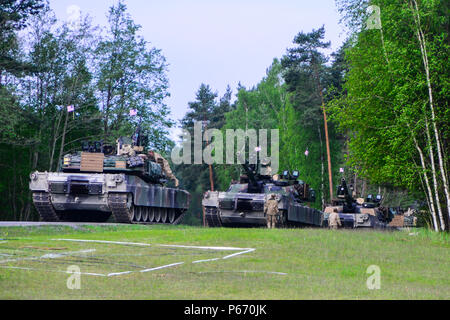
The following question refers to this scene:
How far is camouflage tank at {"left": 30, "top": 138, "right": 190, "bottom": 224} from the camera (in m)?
26.6

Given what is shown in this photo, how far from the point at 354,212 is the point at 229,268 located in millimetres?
25180

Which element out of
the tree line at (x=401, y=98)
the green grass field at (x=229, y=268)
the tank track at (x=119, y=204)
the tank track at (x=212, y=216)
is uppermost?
the tree line at (x=401, y=98)

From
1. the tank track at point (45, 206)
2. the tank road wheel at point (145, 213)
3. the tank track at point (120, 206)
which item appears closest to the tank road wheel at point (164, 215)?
the tank road wheel at point (145, 213)

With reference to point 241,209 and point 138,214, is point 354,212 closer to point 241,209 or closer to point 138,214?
point 241,209

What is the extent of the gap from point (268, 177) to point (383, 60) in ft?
33.6

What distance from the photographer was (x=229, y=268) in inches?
446

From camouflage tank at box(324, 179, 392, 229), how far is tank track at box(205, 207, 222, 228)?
7.05 meters

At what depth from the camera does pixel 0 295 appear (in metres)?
8.16

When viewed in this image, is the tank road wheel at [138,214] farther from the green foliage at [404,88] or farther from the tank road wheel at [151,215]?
the green foliage at [404,88]

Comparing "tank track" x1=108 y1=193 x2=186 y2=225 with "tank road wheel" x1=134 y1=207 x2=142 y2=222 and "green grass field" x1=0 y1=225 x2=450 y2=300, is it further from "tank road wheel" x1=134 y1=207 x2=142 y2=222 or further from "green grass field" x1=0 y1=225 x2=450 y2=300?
"green grass field" x1=0 y1=225 x2=450 y2=300

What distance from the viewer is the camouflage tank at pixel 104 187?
87.2ft

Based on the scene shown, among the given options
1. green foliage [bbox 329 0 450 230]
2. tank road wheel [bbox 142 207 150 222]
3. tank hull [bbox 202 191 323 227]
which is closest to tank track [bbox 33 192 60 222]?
tank road wheel [bbox 142 207 150 222]

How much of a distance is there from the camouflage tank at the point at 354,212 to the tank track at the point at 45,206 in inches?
529

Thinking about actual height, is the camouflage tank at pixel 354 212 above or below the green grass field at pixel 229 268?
above
